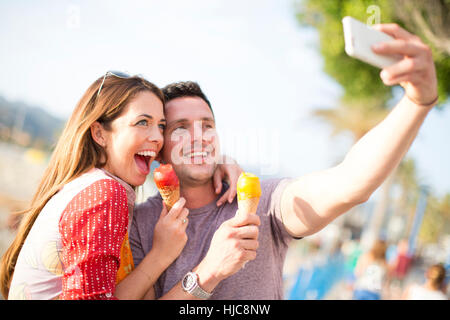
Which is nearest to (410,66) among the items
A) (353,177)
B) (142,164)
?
(353,177)

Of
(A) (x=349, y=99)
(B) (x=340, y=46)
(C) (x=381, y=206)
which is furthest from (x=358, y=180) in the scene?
(C) (x=381, y=206)

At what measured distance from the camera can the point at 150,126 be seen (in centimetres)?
221

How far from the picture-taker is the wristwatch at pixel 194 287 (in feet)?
6.35

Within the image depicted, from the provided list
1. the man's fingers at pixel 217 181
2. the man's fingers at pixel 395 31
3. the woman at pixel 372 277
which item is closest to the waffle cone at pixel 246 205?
the man's fingers at pixel 217 181

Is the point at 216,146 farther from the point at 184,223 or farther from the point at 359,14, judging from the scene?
the point at 359,14

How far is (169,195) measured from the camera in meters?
2.16

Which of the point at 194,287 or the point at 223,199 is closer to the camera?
the point at 194,287

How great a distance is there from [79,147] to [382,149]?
5.08ft

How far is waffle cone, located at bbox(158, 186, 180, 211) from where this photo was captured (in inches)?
83.8

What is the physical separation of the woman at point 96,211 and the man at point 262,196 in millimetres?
175

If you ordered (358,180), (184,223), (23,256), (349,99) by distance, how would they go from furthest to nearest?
(349,99)
(184,223)
(23,256)
(358,180)

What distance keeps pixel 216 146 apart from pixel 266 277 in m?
0.88

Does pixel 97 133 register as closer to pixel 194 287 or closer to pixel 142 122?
pixel 142 122
